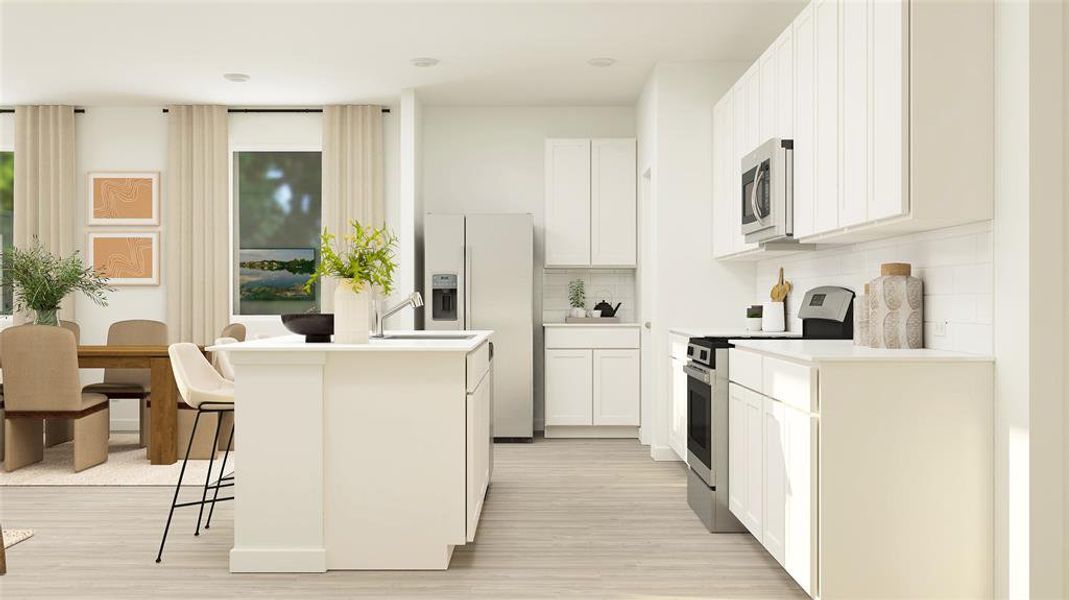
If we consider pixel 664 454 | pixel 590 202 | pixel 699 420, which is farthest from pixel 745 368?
pixel 590 202

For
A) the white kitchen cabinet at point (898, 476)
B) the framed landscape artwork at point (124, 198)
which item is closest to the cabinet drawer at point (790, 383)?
the white kitchen cabinet at point (898, 476)

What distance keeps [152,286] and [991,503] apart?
653 centimetres

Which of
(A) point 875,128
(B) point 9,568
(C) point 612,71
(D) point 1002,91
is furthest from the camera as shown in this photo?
(C) point 612,71

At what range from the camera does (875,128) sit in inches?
112

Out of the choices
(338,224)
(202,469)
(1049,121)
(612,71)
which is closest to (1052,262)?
(1049,121)

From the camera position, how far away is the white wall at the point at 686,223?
554 centimetres

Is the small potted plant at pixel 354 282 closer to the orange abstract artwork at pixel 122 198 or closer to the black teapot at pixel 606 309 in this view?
the black teapot at pixel 606 309

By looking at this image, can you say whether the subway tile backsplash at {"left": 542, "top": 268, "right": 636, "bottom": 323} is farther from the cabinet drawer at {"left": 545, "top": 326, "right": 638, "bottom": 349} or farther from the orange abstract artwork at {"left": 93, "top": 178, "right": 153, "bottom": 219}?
the orange abstract artwork at {"left": 93, "top": 178, "right": 153, "bottom": 219}

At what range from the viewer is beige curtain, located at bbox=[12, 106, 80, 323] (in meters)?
6.72

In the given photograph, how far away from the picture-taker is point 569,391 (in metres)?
6.34

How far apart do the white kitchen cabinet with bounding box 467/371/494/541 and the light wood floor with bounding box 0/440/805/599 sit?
16 cm

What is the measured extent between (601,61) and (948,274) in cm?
322

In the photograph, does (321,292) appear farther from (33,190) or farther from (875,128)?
(875,128)

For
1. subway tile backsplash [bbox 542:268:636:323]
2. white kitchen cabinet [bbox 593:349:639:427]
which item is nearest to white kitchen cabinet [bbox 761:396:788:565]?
white kitchen cabinet [bbox 593:349:639:427]
